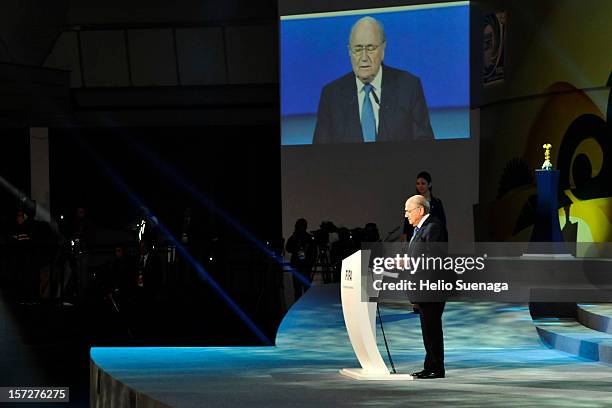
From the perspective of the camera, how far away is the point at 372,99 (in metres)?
16.6

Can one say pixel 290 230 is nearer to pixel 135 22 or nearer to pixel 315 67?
pixel 315 67

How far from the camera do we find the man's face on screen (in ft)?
54.0

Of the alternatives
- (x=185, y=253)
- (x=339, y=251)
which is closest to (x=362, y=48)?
(x=339, y=251)

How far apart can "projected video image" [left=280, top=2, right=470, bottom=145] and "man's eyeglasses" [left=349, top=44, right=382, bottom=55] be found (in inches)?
0.6

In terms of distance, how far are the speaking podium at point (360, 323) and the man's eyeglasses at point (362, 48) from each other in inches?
397

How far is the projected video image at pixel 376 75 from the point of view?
52.7ft

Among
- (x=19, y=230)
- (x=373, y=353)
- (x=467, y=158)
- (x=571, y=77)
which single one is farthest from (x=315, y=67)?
(x=373, y=353)

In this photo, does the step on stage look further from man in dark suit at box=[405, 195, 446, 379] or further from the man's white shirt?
the man's white shirt

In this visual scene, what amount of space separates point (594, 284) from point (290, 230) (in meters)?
8.20

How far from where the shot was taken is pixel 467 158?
16609mm

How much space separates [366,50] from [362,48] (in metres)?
0.07

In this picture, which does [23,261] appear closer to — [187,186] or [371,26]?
[371,26]

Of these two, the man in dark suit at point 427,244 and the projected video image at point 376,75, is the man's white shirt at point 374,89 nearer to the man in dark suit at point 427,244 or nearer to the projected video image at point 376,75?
the projected video image at point 376,75

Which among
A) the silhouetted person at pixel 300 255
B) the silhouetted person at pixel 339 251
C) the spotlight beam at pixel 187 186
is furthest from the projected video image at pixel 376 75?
the spotlight beam at pixel 187 186
